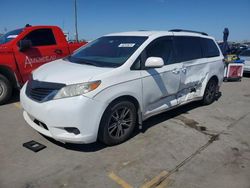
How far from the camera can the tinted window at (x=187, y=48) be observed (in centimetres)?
475

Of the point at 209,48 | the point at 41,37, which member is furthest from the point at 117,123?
the point at 41,37

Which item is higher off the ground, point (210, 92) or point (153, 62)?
point (153, 62)

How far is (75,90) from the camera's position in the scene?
10.4 feet

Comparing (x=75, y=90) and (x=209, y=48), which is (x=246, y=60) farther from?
(x=75, y=90)

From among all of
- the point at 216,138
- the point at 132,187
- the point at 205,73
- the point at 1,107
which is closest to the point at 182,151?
the point at 216,138

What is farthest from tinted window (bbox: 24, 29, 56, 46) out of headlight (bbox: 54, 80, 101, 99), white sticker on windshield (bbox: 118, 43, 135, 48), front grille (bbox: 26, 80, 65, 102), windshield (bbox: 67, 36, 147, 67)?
headlight (bbox: 54, 80, 101, 99)

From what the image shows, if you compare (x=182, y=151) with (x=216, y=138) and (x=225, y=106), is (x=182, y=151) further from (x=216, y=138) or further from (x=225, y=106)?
(x=225, y=106)

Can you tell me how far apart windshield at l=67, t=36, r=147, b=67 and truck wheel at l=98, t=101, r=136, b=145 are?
67 cm

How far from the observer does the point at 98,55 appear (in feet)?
14.0

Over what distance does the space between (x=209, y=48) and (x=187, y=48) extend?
1.07 metres

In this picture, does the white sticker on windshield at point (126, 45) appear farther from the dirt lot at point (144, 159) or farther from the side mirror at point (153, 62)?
the dirt lot at point (144, 159)

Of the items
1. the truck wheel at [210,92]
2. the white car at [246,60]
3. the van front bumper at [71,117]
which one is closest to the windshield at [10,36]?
the van front bumper at [71,117]

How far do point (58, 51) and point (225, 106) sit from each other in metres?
4.63

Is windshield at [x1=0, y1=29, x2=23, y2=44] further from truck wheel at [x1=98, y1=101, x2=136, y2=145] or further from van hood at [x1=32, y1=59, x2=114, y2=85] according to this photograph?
truck wheel at [x1=98, y1=101, x2=136, y2=145]
